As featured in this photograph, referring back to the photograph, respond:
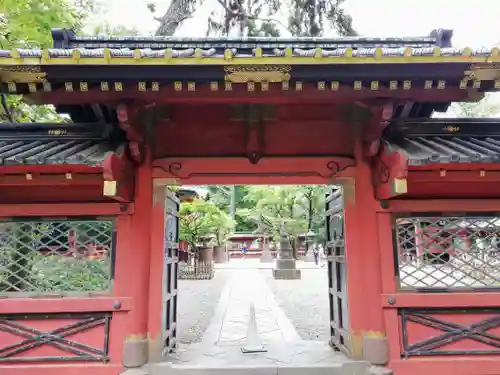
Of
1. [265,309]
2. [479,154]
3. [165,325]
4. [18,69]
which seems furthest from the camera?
[265,309]

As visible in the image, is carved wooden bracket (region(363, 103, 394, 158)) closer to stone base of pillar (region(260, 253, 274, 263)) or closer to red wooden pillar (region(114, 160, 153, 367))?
red wooden pillar (region(114, 160, 153, 367))

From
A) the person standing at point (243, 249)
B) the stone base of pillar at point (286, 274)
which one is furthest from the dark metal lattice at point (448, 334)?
the person standing at point (243, 249)

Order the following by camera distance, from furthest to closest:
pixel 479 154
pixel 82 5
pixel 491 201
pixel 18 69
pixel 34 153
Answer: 1. pixel 82 5
2. pixel 491 201
3. pixel 34 153
4. pixel 479 154
5. pixel 18 69

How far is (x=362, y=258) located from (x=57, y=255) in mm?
4045

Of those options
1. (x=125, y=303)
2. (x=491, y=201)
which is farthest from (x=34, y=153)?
(x=491, y=201)

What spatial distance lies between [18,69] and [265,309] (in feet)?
29.4

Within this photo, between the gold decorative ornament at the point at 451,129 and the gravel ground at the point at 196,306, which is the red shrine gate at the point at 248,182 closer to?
the gold decorative ornament at the point at 451,129

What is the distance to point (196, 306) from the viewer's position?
37.1ft

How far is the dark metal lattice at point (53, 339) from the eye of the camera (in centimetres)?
440

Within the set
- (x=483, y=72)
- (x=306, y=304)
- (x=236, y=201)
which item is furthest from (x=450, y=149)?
(x=236, y=201)

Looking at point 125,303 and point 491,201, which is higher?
point 491,201

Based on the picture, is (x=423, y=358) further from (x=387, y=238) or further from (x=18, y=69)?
(x=18, y=69)

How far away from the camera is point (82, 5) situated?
865 centimetres

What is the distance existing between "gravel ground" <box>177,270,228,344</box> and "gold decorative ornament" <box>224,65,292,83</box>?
5.36 metres
